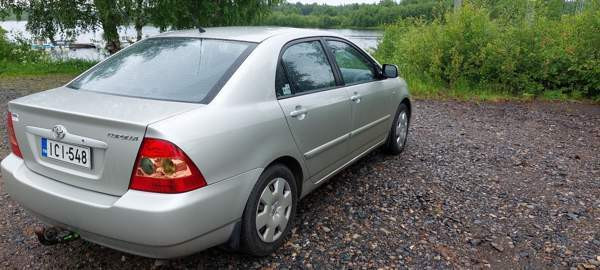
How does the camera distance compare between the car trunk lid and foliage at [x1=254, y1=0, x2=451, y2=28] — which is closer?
the car trunk lid

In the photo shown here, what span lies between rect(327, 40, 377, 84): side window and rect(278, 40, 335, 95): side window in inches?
9.1

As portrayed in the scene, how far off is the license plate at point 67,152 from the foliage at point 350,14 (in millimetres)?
9827

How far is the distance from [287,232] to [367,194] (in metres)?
1.23

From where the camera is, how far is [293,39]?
11.4 feet

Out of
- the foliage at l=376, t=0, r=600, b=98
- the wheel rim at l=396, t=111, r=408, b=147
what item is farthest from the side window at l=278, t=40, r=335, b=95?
the foliage at l=376, t=0, r=600, b=98

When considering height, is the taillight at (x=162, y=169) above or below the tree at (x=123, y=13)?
below

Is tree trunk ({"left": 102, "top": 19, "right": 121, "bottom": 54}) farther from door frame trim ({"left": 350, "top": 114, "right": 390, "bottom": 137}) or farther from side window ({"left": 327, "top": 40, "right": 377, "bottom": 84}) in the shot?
door frame trim ({"left": 350, "top": 114, "right": 390, "bottom": 137})

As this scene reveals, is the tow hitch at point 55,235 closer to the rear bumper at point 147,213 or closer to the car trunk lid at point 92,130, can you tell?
the rear bumper at point 147,213

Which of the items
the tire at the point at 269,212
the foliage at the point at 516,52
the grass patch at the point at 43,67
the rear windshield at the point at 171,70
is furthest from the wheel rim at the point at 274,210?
the grass patch at the point at 43,67

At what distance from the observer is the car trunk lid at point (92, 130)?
231 centimetres

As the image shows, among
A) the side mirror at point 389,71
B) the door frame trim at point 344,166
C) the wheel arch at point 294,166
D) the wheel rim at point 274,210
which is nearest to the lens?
the wheel rim at point 274,210

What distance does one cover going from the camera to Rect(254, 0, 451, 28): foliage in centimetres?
1253

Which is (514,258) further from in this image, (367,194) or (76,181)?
(76,181)

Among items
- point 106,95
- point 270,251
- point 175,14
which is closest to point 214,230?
point 270,251
